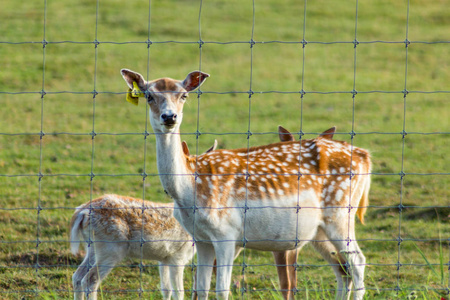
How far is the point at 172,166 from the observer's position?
571 centimetres

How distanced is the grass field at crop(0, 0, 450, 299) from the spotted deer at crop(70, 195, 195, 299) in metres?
0.27

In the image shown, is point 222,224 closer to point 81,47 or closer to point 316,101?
point 316,101

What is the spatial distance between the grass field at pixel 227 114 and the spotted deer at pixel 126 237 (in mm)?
274

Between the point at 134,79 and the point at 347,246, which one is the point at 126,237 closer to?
the point at 134,79

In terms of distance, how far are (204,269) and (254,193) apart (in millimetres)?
723

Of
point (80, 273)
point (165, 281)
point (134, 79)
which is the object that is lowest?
point (165, 281)

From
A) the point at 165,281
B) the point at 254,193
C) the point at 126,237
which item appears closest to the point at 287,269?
the point at 254,193

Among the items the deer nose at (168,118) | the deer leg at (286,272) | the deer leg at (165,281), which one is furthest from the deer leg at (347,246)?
the deer nose at (168,118)

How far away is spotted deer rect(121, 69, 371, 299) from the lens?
567 centimetres

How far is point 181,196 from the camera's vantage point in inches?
229

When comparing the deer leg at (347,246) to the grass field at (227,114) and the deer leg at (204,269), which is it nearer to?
the grass field at (227,114)

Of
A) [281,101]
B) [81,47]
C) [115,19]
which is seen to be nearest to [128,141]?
[281,101]

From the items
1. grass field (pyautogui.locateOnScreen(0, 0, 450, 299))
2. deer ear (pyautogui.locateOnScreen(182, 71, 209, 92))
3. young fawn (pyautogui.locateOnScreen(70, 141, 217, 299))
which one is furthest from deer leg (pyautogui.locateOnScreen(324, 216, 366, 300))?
deer ear (pyautogui.locateOnScreen(182, 71, 209, 92))

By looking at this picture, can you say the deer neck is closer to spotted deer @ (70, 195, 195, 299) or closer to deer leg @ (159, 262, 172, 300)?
spotted deer @ (70, 195, 195, 299)
